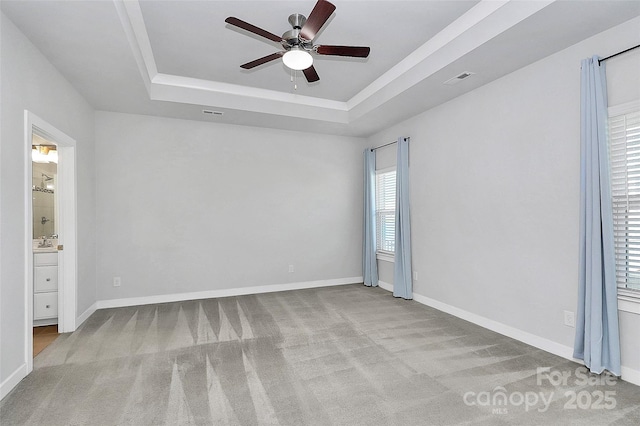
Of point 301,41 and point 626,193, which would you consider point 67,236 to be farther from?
point 626,193

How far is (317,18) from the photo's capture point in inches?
88.5

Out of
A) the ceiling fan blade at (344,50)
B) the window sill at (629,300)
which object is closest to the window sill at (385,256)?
the window sill at (629,300)

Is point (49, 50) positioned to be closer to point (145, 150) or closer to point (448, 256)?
point (145, 150)

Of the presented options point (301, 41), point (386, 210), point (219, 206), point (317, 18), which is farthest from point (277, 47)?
point (386, 210)

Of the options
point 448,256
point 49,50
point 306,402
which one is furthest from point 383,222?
point 49,50

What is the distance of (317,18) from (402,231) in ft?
10.9

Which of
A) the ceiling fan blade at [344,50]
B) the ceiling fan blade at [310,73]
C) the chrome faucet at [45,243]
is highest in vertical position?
the ceiling fan blade at [344,50]

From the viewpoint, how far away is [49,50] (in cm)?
281

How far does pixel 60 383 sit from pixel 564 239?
4350 mm

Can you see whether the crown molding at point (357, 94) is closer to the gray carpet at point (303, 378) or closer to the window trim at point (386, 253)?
the window trim at point (386, 253)

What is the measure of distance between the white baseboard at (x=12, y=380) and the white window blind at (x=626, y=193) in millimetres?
4633

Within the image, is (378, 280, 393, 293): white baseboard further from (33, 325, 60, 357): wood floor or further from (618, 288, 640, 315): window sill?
(33, 325, 60, 357): wood floor

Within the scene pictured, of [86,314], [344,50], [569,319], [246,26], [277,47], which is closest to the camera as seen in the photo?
[246,26]

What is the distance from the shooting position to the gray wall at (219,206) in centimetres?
452
